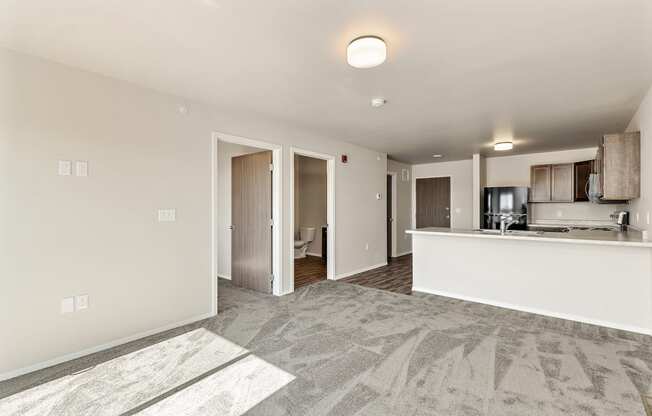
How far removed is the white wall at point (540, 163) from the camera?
5909 millimetres

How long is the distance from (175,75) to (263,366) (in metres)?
2.59

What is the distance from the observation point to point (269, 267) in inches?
173

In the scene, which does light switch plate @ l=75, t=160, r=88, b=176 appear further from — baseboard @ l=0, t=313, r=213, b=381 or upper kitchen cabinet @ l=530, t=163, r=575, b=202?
upper kitchen cabinet @ l=530, t=163, r=575, b=202

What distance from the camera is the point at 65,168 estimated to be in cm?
255

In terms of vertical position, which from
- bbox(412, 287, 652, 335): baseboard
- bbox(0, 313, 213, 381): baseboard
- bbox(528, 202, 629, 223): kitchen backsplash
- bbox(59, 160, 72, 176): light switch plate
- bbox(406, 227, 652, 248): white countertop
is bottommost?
bbox(412, 287, 652, 335): baseboard

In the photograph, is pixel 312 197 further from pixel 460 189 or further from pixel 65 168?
pixel 65 168

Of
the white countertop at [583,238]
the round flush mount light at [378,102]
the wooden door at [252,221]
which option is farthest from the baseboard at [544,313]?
the round flush mount light at [378,102]

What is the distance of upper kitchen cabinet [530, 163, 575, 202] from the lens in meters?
5.80

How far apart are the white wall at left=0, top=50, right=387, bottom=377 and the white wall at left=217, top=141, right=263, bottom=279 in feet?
4.71

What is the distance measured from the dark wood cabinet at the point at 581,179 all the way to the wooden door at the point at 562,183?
7 centimetres

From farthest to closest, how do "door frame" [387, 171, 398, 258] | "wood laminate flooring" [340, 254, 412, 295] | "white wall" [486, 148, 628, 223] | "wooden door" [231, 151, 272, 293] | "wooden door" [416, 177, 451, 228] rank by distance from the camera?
"wooden door" [416, 177, 451, 228]
"door frame" [387, 171, 398, 258]
"white wall" [486, 148, 628, 223]
"wood laminate flooring" [340, 254, 412, 295]
"wooden door" [231, 151, 272, 293]

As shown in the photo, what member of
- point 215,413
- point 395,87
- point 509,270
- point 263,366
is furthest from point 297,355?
point 509,270

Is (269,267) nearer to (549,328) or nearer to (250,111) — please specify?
(250,111)

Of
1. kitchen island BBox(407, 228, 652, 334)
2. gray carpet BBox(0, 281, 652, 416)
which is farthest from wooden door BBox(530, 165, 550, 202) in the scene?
gray carpet BBox(0, 281, 652, 416)
